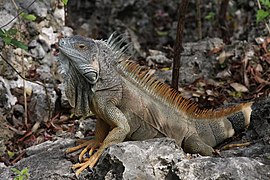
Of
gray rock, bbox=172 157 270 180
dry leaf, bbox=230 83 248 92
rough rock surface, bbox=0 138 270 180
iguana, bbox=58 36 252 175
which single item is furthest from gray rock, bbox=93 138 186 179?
dry leaf, bbox=230 83 248 92

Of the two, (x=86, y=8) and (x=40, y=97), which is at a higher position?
(x=86, y=8)

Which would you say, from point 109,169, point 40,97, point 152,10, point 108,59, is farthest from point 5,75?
point 152,10

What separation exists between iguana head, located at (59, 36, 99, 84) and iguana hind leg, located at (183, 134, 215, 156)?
117cm

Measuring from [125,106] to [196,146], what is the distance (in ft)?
2.63

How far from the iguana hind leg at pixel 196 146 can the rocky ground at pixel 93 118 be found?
175 mm

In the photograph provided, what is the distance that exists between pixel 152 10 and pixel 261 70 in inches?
158

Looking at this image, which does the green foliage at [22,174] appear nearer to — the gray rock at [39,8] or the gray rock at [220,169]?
the gray rock at [220,169]

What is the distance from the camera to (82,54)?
4.58 meters

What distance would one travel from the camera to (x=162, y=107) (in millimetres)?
5059

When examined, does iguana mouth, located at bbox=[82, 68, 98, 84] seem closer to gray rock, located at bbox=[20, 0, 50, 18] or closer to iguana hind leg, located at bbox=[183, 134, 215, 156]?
iguana hind leg, located at bbox=[183, 134, 215, 156]

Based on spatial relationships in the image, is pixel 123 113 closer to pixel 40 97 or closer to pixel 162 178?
pixel 162 178

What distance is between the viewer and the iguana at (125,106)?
4.60m

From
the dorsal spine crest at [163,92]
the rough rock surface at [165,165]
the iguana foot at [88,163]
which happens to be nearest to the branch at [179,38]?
the dorsal spine crest at [163,92]

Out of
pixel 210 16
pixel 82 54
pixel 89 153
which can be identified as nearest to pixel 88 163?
pixel 89 153
